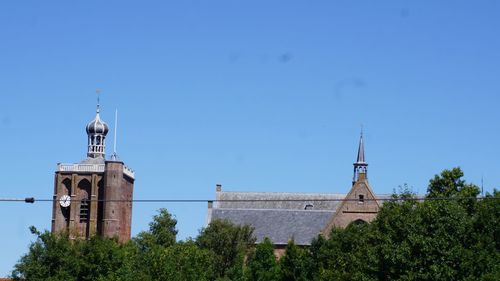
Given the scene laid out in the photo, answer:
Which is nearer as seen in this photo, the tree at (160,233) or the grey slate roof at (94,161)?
the tree at (160,233)

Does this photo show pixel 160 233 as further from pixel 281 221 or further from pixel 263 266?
pixel 263 266

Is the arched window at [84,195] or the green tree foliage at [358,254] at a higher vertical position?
the arched window at [84,195]

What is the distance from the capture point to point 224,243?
120m

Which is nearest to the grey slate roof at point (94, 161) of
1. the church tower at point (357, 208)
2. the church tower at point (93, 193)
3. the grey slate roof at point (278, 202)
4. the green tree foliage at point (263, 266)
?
the church tower at point (93, 193)

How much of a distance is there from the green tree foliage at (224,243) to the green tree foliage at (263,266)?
43.2ft

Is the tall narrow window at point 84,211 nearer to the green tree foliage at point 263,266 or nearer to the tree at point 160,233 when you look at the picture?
the tree at point 160,233

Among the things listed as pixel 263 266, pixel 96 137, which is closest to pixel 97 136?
pixel 96 137

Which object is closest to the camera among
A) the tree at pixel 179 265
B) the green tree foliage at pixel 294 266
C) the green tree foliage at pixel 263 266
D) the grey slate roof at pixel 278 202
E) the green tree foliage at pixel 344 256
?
the green tree foliage at pixel 344 256

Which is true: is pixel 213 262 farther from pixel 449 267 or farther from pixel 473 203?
pixel 449 267

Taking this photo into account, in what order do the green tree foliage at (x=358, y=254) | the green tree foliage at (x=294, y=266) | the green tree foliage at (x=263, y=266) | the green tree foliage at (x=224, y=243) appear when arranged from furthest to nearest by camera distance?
the green tree foliage at (x=224, y=243), the green tree foliage at (x=263, y=266), the green tree foliage at (x=294, y=266), the green tree foliage at (x=358, y=254)

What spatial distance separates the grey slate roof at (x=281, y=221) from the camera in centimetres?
13512

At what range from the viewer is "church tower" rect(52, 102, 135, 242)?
529ft

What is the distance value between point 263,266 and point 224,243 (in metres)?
17.4

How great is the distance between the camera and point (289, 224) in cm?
13738
